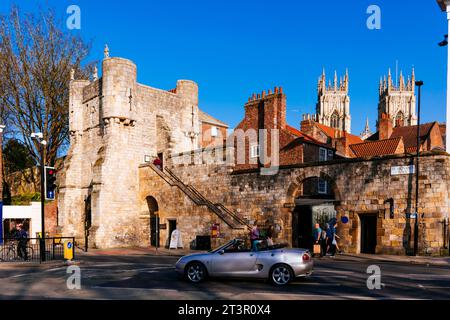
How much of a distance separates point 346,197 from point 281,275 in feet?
39.0

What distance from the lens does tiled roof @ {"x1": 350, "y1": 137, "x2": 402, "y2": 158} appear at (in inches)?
1426

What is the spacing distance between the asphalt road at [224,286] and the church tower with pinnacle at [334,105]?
10137 centimetres

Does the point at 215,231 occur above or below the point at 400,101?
below

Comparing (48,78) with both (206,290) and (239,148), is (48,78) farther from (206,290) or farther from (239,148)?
(206,290)

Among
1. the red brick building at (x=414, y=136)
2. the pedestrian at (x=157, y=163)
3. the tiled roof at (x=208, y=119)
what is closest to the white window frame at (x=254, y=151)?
the pedestrian at (x=157, y=163)

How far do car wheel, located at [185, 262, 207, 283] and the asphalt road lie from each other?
0.25 meters

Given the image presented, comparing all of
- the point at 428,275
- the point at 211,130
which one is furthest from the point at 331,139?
the point at 428,275

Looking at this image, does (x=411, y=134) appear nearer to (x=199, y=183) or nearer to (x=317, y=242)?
(x=199, y=183)

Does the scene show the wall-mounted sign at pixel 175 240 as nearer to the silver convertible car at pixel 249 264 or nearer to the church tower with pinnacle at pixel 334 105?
the silver convertible car at pixel 249 264

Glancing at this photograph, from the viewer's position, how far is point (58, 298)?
10.0m

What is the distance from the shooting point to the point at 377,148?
123 ft

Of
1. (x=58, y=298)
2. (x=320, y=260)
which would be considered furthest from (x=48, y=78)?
(x=58, y=298)

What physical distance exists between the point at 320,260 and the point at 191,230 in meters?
10.2

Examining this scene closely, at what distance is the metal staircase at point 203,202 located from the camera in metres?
25.1
